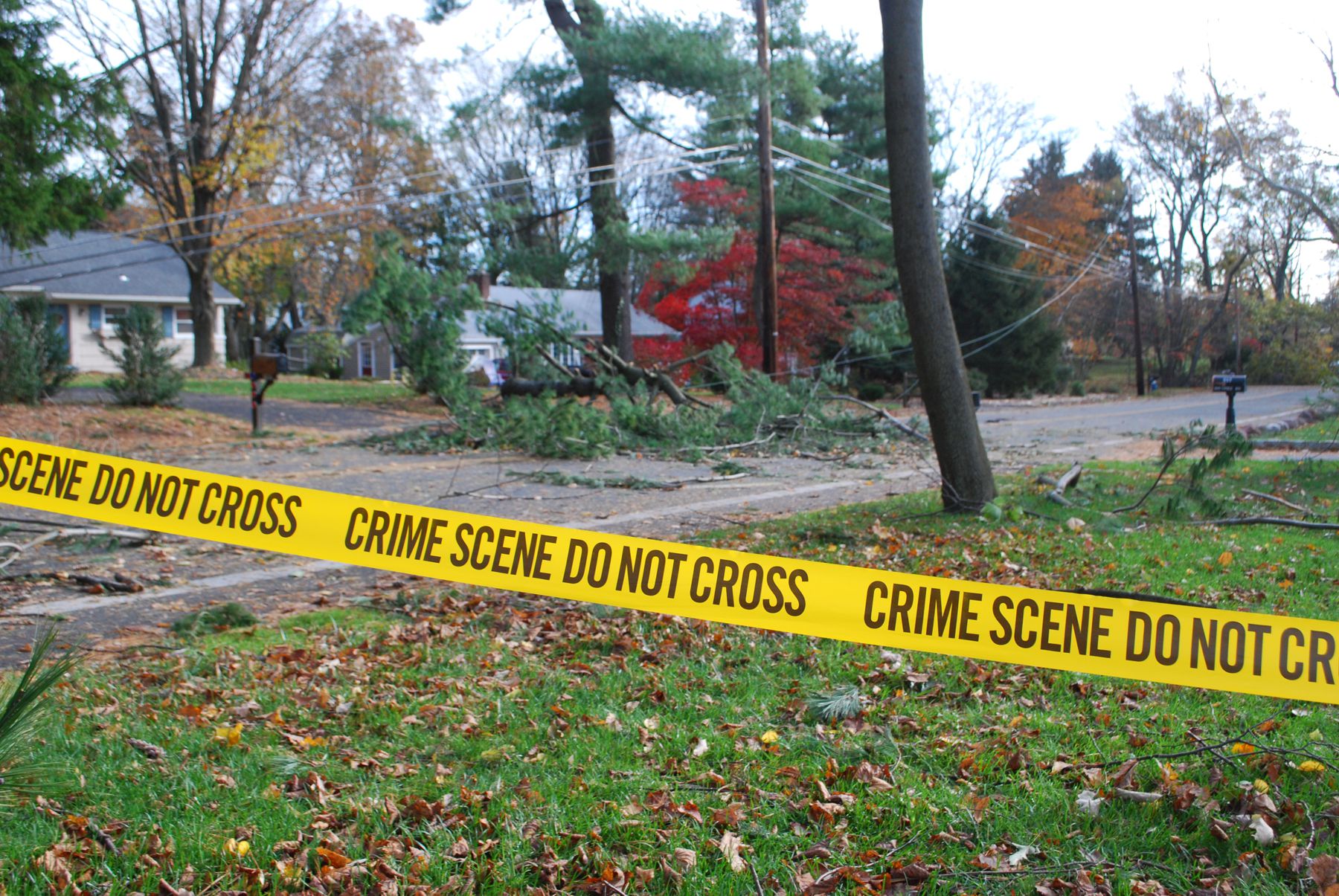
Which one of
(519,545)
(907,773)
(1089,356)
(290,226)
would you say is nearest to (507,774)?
(519,545)

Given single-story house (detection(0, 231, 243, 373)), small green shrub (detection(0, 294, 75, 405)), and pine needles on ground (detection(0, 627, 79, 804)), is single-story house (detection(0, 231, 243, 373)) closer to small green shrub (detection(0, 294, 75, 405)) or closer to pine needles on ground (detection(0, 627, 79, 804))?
small green shrub (detection(0, 294, 75, 405))

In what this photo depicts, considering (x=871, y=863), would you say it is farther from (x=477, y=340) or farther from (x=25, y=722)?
(x=477, y=340)

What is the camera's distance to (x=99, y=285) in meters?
34.4

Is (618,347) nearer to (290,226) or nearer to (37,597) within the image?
(290,226)

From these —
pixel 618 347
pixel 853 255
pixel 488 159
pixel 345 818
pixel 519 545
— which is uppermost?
pixel 488 159

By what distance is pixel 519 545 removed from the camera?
4.10 m

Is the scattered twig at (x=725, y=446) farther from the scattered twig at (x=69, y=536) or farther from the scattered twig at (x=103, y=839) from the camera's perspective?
the scattered twig at (x=103, y=839)

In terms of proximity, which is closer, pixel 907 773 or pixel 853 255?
pixel 907 773

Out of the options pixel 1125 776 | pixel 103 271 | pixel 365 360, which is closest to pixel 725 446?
pixel 1125 776

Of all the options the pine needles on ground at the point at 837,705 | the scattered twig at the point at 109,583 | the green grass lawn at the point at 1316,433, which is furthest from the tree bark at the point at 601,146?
the pine needles on ground at the point at 837,705

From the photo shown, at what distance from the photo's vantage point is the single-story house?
33.0 meters

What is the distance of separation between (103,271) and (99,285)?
0.72m

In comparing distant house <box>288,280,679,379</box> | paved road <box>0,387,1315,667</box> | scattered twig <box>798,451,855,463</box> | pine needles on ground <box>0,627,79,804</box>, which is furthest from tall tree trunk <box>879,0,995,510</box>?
distant house <box>288,280,679,379</box>

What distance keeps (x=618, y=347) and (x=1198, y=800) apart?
903 inches
